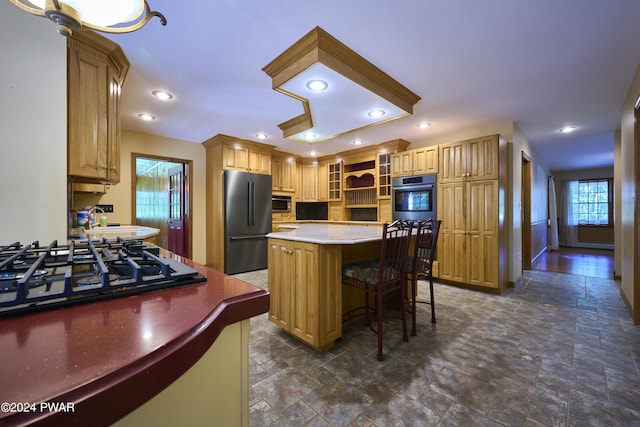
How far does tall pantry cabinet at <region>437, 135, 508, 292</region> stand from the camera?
3443 millimetres

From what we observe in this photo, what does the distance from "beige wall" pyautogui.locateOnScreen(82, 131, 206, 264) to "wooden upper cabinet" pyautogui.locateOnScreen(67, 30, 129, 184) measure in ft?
6.75

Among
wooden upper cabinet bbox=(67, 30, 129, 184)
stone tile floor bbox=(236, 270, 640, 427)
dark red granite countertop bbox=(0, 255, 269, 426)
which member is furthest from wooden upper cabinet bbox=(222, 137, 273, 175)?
dark red granite countertop bbox=(0, 255, 269, 426)

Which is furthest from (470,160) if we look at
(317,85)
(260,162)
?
(260,162)

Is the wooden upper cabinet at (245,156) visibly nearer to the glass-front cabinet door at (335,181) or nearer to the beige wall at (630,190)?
the glass-front cabinet door at (335,181)

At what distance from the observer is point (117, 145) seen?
7.20 feet

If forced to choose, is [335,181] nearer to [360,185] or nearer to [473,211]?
[360,185]

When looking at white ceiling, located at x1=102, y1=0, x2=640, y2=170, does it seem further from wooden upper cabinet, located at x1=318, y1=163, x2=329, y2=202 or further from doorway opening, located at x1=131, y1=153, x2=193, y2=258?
wooden upper cabinet, located at x1=318, y1=163, x2=329, y2=202

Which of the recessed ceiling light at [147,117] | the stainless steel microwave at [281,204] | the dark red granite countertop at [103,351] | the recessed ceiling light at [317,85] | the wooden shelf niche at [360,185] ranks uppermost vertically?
the recessed ceiling light at [147,117]

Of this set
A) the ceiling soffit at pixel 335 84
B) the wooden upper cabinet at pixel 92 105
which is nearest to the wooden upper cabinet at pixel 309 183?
the ceiling soffit at pixel 335 84

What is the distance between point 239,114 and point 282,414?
128 inches

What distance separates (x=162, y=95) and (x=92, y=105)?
1003 millimetres

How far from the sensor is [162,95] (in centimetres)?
286

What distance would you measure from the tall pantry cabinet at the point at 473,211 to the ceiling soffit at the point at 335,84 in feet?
4.38

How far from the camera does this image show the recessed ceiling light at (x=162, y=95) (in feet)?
9.17
